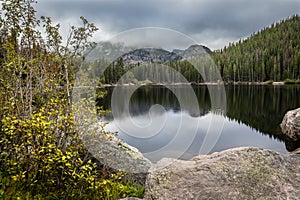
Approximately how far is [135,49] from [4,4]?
220 cm

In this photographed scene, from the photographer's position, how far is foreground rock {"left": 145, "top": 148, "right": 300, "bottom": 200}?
359 centimetres

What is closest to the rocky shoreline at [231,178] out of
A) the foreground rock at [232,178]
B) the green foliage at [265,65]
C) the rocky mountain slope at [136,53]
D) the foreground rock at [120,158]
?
the foreground rock at [232,178]

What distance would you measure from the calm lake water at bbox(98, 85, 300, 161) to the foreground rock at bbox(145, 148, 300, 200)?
187 cm

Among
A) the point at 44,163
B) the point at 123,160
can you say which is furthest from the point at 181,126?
the point at 44,163

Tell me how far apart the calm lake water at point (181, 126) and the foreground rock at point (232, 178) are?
1870 mm

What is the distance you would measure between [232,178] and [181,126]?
4028mm

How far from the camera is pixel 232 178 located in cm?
365

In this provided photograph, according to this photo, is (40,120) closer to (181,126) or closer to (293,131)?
(181,126)

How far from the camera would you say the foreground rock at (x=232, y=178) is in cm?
359

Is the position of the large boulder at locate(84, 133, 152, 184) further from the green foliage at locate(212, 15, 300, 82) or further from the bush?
the green foliage at locate(212, 15, 300, 82)

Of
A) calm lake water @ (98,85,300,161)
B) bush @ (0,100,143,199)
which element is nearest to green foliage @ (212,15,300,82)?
calm lake water @ (98,85,300,161)

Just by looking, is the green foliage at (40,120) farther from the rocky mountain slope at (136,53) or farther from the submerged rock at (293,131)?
the submerged rock at (293,131)

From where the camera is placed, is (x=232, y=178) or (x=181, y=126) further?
(x=181, y=126)

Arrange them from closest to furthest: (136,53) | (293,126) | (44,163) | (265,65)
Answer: (44,163)
(136,53)
(293,126)
(265,65)
